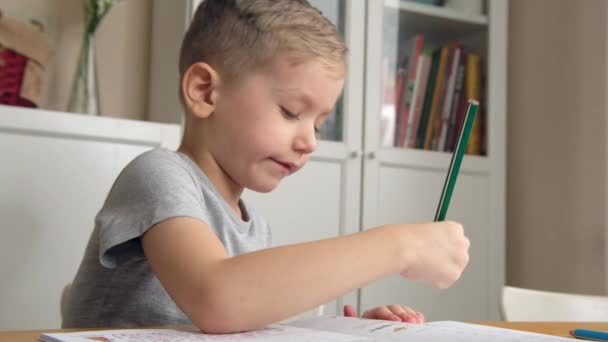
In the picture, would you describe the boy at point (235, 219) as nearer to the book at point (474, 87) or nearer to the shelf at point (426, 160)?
the shelf at point (426, 160)

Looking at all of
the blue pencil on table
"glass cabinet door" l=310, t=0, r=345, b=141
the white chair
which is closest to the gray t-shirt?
the blue pencil on table

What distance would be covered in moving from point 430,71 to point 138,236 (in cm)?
164

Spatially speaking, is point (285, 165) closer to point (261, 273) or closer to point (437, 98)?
point (261, 273)

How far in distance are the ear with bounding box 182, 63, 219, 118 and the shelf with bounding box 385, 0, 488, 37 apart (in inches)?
52.3

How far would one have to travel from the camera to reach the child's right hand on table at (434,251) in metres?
0.72

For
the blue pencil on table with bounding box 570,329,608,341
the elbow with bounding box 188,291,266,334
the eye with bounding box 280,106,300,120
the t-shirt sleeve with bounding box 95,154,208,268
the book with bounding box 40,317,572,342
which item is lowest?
the blue pencil on table with bounding box 570,329,608,341

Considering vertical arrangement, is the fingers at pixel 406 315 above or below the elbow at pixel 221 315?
below

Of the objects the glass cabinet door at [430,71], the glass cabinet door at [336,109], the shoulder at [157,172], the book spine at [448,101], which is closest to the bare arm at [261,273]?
the shoulder at [157,172]

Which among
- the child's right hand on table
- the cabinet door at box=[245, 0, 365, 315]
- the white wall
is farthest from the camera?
the white wall

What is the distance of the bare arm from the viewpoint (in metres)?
0.64

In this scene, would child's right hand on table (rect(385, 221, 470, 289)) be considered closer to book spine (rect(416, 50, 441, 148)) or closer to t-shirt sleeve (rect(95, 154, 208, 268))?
t-shirt sleeve (rect(95, 154, 208, 268))

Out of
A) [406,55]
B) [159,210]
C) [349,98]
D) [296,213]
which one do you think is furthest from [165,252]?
[406,55]

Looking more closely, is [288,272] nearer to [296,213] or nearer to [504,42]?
[296,213]

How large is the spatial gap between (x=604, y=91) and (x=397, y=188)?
0.63 meters
